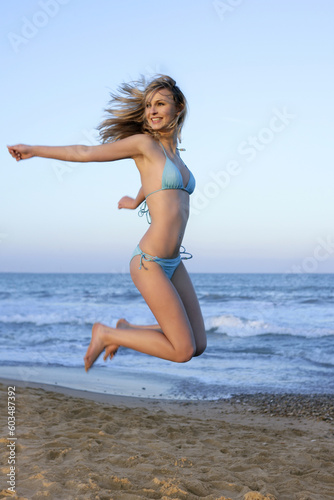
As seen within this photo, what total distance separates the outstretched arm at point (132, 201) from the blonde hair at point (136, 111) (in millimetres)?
412

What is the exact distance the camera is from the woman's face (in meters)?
3.17

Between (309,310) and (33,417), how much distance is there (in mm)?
17458

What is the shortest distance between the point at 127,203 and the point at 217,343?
1092 centimetres

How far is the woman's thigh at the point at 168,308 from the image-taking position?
2.99m

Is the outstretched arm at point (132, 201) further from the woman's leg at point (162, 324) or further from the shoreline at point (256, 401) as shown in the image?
the shoreline at point (256, 401)

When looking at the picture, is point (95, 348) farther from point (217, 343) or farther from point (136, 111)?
point (217, 343)

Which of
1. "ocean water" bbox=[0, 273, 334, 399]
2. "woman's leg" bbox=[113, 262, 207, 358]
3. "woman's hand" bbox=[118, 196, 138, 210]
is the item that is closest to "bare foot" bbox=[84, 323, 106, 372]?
"woman's leg" bbox=[113, 262, 207, 358]

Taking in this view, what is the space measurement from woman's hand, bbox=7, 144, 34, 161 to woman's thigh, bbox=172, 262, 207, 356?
1106mm

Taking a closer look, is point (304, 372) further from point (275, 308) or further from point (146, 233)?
point (275, 308)

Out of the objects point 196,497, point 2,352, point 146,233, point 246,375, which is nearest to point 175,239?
point 146,233

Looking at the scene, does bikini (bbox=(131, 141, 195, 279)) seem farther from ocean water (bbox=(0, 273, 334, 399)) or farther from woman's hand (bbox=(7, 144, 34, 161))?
ocean water (bbox=(0, 273, 334, 399))

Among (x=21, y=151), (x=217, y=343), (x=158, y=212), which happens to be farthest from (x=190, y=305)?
(x=217, y=343)

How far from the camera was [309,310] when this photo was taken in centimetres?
2177

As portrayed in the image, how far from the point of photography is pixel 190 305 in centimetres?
325
